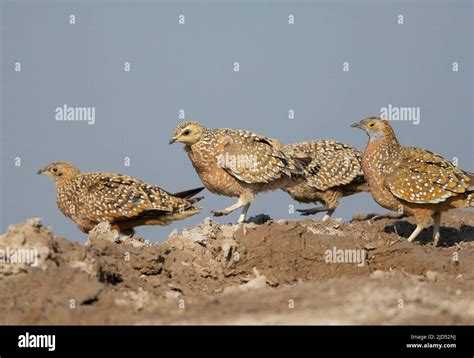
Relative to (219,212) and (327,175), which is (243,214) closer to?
(219,212)

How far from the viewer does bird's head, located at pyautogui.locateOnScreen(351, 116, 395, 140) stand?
55.0 ft

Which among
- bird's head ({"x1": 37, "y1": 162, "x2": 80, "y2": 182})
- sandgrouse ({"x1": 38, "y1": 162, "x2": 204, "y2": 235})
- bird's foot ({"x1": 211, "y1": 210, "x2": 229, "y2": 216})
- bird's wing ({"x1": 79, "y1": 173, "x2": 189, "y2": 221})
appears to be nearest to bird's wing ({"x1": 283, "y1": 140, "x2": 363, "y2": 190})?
bird's foot ({"x1": 211, "y1": 210, "x2": 229, "y2": 216})

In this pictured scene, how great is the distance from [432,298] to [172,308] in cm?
293

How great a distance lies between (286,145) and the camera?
19328 mm

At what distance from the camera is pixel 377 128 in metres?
16.8

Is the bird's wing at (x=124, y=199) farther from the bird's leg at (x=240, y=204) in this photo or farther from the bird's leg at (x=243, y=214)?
the bird's leg at (x=243, y=214)

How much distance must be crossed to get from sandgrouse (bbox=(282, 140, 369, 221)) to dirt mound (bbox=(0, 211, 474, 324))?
4.22 ft

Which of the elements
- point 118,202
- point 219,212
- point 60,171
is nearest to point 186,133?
point 219,212

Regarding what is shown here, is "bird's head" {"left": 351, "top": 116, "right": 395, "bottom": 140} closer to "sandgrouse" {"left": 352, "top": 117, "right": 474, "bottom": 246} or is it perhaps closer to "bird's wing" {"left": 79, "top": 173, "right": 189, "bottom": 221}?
"sandgrouse" {"left": 352, "top": 117, "right": 474, "bottom": 246}

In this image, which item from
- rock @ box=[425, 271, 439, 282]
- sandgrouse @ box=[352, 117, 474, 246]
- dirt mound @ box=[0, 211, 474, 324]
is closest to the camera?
dirt mound @ box=[0, 211, 474, 324]

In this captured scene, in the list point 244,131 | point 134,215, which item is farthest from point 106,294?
point 244,131

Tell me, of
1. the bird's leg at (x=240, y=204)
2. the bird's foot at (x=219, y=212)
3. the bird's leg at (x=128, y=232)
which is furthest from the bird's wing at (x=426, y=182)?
the bird's leg at (x=128, y=232)
